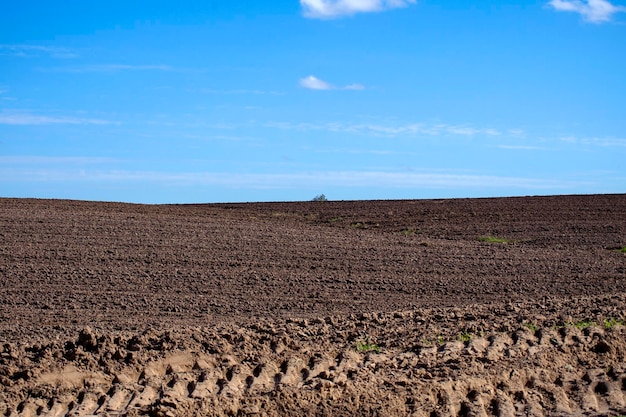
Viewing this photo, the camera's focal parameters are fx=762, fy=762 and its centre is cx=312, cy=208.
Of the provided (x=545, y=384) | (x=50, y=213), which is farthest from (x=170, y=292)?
(x=50, y=213)

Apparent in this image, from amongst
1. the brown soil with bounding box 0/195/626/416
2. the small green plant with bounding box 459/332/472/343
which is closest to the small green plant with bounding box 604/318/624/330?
the brown soil with bounding box 0/195/626/416

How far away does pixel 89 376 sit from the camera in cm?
656

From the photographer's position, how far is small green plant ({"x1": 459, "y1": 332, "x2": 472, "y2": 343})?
8.19m

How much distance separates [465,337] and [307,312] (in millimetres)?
3642

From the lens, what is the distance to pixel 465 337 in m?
8.35

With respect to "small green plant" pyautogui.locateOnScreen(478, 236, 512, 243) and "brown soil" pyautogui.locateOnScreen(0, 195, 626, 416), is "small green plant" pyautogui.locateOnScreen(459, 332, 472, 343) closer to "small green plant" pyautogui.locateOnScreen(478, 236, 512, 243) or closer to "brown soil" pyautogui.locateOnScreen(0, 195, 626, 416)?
"brown soil" pyautogui.locateOnScreen(0, 195, 626, 416)

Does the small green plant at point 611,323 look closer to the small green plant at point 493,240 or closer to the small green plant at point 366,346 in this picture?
the small green plant at point 366,346

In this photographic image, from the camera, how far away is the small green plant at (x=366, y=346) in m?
7.70

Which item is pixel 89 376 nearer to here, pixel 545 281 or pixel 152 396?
pixel 152 396

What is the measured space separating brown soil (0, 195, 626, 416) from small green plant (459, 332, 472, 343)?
0.27 ft

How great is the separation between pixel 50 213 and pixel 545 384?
54.5 feet

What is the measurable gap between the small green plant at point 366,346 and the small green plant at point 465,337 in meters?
1.00

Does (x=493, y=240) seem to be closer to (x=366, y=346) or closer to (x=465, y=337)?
(x=465, y=337)

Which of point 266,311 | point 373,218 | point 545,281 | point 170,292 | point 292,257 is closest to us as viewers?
point 266,311
